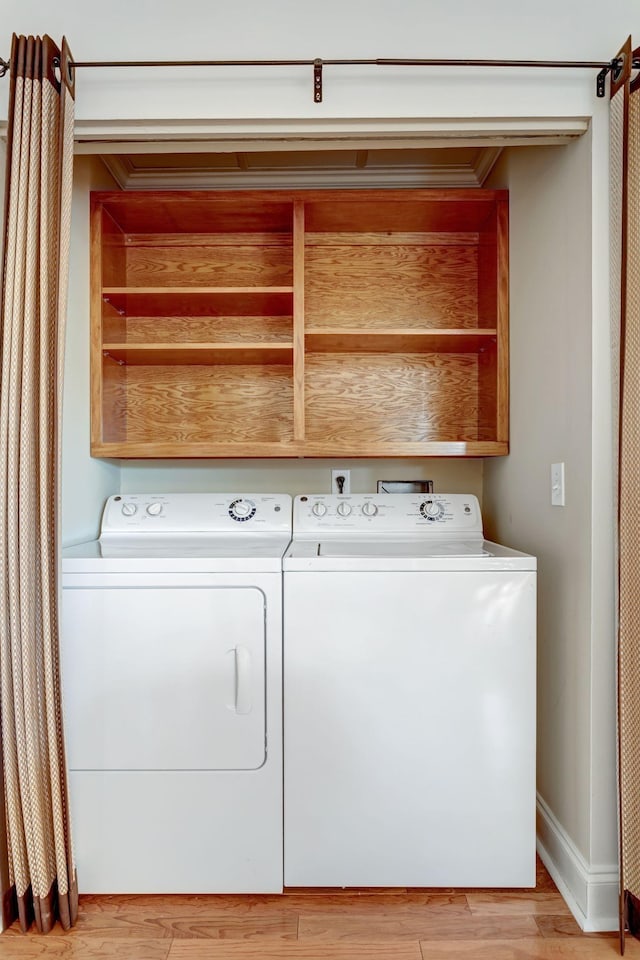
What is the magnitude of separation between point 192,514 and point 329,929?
4.31 feet

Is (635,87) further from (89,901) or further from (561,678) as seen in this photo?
(89,901)

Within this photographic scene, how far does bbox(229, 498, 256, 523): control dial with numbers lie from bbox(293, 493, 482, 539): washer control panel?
0.16 metres

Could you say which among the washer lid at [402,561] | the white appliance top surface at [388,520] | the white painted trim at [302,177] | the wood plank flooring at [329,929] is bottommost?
the wood plank flooring at [329,929]

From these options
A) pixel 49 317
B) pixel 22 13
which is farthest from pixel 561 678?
pixel 22 13

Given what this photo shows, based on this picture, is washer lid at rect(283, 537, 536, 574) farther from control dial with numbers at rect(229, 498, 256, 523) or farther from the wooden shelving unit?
the wooden shelving unit

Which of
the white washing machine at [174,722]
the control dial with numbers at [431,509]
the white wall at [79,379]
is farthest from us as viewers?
the control dial with numbers at [431,509]

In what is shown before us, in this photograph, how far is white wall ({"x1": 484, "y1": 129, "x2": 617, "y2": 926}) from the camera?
4.70ft

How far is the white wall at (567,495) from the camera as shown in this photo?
143 cm

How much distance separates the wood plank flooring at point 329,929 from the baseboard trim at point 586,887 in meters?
0.02

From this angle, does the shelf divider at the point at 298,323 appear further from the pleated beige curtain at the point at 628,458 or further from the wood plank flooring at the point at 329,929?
the wood plank flooring at the point at 329,929

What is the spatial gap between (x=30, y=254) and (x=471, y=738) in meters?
1.68

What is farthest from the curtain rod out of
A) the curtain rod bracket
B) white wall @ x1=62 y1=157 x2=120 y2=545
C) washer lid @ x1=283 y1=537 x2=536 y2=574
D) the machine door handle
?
the machine door handle

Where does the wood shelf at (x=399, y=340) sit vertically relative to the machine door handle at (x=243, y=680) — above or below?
above

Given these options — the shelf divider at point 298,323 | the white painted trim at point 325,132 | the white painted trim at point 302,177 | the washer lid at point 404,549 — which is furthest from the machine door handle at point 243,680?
the white painted trim at point 302,177
